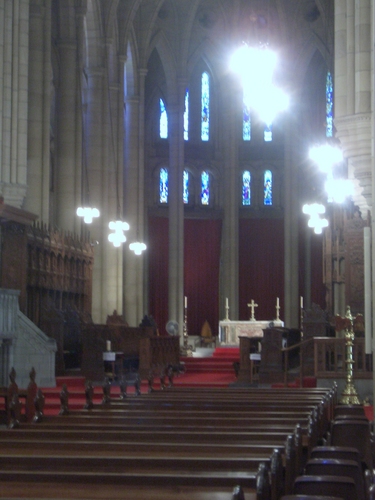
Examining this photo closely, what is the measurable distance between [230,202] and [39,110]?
11.6m

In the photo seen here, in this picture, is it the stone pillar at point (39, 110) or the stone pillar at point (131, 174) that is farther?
the stone pillar at point (131, 174)

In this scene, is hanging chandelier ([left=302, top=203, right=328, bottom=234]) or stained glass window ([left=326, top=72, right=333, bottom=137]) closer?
hanging chandelier ([left=302, top=203, right=328, bottom=234])

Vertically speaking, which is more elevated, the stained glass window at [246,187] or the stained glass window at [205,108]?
the stained glass window at [205,108]

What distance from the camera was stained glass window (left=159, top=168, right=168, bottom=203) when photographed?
33875 mm

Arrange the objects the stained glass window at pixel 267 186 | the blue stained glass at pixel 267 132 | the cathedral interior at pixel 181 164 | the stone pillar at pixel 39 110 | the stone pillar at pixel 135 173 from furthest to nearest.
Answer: the blue stained glass at pixel 267 132
the stained glass window at pixel 267 186
the stone pillar at pixel 135 173
the cathedral interior at pixel 181 164
the stone pillar at pixel 39 110

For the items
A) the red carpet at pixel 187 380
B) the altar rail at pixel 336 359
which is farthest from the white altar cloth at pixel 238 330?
the altar rail at pixel 336 359

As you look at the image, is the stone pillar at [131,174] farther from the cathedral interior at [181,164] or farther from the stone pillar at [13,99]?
the stone pillar at [13,99]

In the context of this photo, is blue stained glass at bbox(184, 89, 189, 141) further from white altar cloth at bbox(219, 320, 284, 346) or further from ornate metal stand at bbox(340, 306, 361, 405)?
ornate metal stand at bbox(340, 306, 361, 405)

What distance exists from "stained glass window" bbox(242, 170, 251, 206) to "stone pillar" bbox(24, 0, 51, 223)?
530 inches

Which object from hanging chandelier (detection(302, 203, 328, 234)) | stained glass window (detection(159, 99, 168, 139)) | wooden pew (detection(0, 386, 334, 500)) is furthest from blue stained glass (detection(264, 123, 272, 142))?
wooden pew (detection(0, 386, 334, 500))

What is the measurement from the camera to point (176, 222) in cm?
3105

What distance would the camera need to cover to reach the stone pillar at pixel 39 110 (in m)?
21.5

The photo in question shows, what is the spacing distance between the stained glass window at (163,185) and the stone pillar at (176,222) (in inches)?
98.2

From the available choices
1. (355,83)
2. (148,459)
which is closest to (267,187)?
(355,83)
